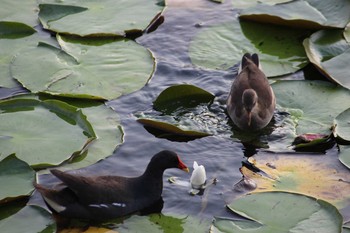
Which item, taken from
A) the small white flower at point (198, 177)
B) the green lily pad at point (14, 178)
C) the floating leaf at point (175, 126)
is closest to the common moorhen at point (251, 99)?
the floating leaf at point (175, 126)

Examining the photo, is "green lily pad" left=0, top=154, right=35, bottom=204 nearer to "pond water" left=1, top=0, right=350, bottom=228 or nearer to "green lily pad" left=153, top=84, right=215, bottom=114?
"pond water" left=1, top=0, right=350, bottom=228

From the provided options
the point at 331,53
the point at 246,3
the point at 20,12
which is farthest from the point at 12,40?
the point at 331,53

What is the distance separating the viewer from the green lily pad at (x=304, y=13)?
33.2ft

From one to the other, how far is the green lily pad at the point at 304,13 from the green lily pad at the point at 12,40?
8.80ft

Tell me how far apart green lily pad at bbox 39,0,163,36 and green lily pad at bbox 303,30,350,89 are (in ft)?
6.74

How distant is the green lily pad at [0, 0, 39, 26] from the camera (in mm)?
10305

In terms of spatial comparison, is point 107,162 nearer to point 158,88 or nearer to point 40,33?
point 158,88

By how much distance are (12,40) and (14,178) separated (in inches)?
111

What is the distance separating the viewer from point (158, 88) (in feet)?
30.8

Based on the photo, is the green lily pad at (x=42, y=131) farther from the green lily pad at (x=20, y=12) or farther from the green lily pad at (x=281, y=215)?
the green lily pad at (x=20, y=12)

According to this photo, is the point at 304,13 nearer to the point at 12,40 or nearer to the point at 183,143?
the point at 183,143

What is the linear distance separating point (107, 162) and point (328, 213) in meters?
2.27

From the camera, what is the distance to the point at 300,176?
792cm

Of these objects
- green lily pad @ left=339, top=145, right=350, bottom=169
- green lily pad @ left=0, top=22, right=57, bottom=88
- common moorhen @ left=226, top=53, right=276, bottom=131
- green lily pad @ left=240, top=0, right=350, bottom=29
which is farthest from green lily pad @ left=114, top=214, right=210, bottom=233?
green lily pad @ left=240, top=0, right=350, bottom=29
